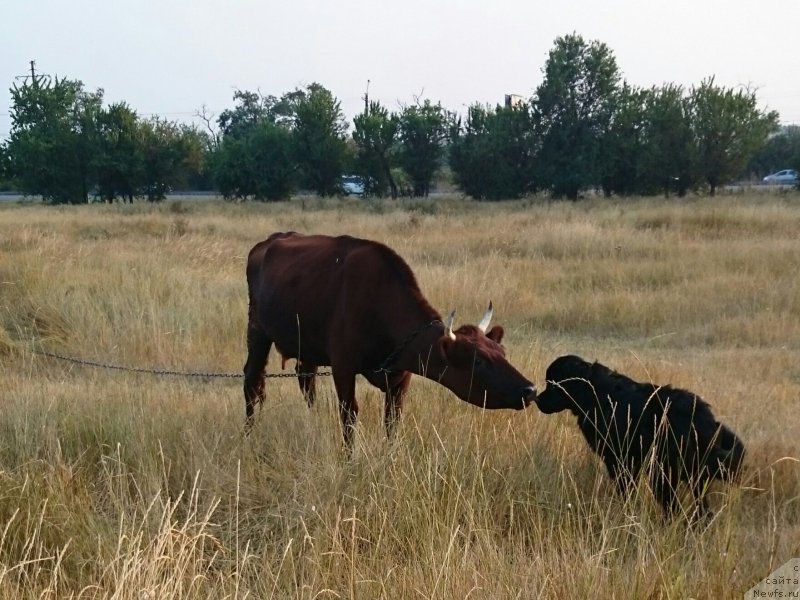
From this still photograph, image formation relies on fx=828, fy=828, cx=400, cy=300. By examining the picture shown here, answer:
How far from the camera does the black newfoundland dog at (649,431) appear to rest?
167 inches

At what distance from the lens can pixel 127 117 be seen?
2068 inches

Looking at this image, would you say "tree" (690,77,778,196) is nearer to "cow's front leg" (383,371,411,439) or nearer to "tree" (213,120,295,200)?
"tree" (213,120,295,200)

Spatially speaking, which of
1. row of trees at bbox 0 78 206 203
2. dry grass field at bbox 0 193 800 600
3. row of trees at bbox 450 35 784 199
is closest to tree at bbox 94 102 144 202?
row of trees at bbox 0 78 206 203

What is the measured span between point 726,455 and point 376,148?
48.3 metres

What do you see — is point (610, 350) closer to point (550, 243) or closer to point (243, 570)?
point (243, 570)

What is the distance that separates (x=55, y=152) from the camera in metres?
51.6

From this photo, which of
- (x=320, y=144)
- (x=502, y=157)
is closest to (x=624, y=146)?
(x=502, y=157)

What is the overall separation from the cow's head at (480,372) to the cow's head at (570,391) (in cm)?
51

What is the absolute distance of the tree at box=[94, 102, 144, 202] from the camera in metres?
51.1

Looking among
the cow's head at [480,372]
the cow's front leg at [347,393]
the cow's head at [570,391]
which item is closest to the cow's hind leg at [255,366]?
the cow's front leg at [347,393]

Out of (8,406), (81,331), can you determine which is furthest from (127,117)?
(8,406)

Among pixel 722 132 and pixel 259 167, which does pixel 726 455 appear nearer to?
pixel 722 132

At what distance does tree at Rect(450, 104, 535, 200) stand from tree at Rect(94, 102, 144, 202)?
2038cm

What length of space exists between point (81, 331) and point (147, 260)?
4.01 meters
